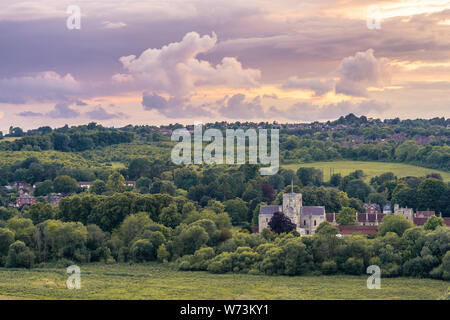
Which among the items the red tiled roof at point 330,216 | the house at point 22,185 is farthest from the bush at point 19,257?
the house at point 22,185

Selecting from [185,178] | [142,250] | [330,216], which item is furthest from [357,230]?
[185,178]

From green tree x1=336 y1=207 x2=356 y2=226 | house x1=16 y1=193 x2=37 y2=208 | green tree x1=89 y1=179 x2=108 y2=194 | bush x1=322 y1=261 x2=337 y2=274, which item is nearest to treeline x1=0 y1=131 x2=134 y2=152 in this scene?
house x1=16 y1=193 x2=37 y2=208

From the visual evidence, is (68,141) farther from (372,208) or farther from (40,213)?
(372,208)

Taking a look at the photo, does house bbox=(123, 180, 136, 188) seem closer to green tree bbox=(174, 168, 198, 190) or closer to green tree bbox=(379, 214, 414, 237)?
green tree bbox=(174, 168, 198, 190)

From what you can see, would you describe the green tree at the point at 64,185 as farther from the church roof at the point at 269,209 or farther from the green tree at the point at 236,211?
the church roof at the point at 269,209
